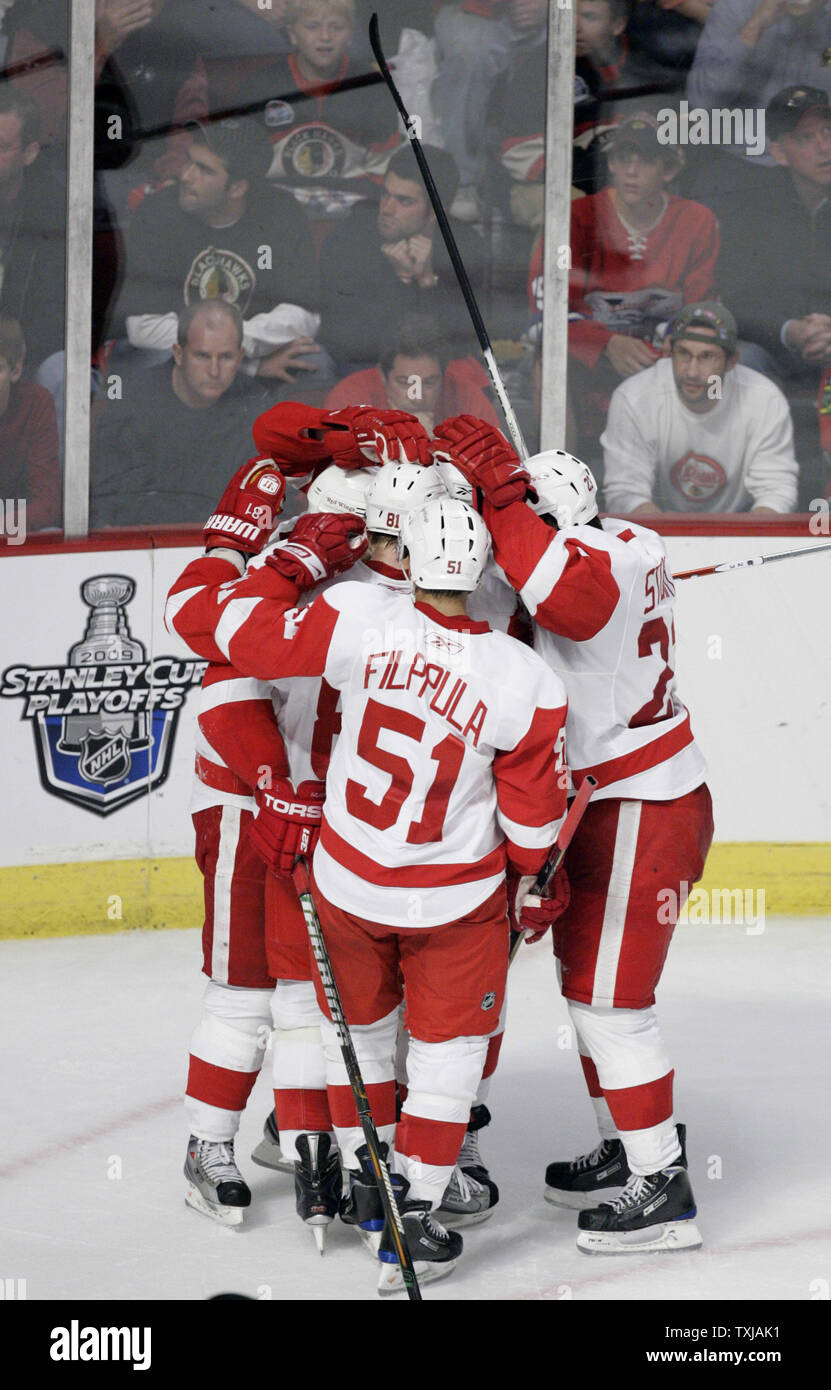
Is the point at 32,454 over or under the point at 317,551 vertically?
over

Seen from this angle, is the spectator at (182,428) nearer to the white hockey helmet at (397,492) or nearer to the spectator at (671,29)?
the spectator at (671,29)

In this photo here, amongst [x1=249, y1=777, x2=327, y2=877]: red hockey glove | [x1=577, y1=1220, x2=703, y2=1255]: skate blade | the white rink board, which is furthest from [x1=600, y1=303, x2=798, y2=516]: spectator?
[x1=577, y1=1220, x2=703, y2=1255]: skate blade

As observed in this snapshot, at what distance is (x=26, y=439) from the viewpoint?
479 cm

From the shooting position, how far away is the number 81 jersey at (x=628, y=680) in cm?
281

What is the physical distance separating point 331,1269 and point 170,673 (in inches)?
80.8

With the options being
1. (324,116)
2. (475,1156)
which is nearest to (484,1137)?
(475,1156)

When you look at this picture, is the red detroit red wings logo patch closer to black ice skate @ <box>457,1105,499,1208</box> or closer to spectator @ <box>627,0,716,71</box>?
spectator @ <box>627,0,716,71</box>

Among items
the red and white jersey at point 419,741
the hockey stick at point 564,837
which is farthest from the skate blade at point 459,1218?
the red and white jersey at point 419,741

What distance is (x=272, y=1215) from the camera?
306 cm

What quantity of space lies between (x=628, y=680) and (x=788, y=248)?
8.53 feet

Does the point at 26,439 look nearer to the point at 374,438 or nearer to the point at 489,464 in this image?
the point at 374,438

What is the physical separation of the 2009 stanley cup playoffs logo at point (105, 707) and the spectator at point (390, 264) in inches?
39.7

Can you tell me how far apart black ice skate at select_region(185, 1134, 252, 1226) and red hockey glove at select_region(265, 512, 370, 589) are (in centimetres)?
98

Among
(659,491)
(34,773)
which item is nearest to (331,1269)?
(34,773)
